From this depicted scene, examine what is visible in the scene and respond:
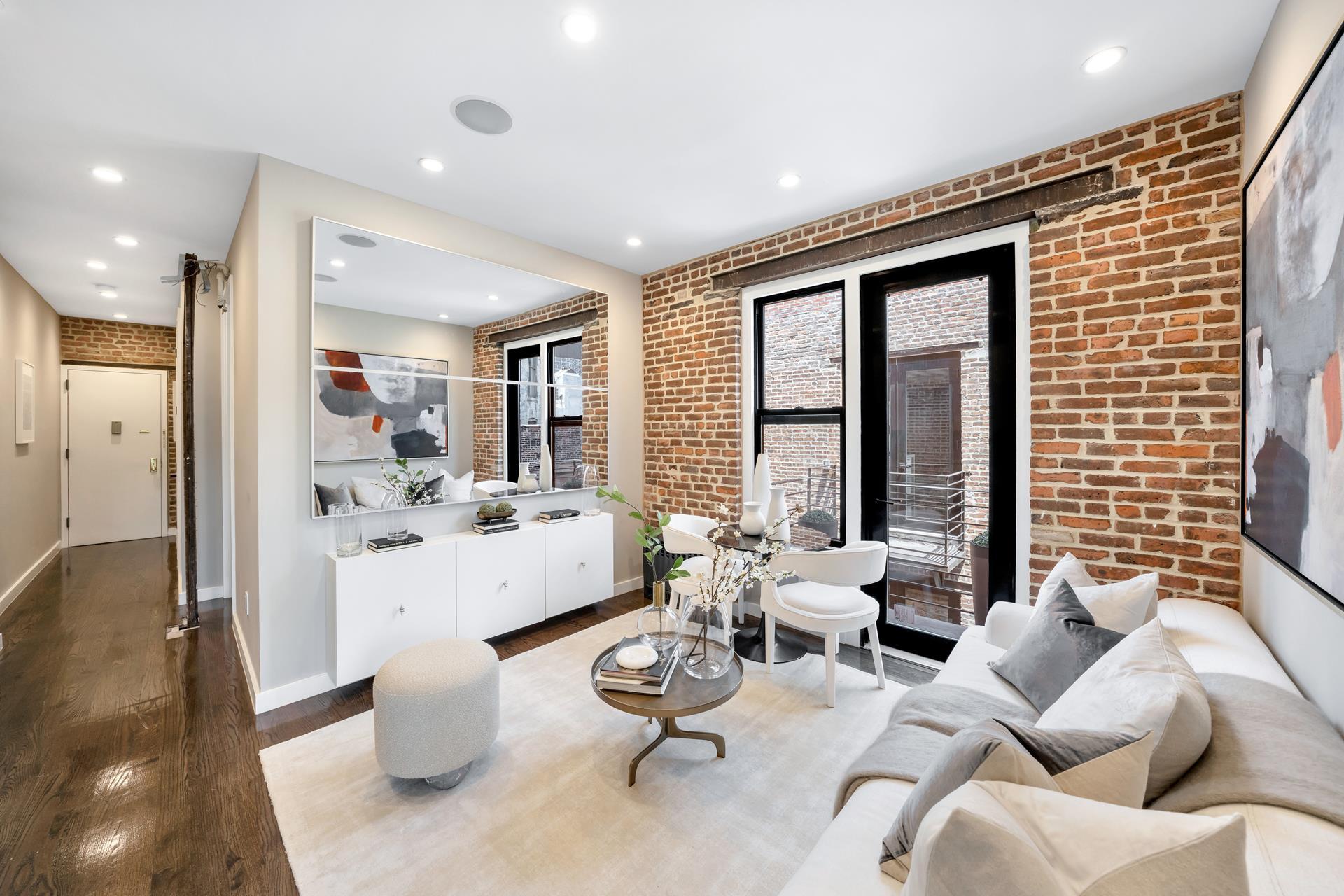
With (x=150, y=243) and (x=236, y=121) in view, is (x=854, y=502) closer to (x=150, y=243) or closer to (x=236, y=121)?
(x=236, y=121)

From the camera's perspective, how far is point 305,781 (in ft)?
6.71

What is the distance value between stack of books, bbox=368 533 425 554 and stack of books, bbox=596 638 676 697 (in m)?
1.47

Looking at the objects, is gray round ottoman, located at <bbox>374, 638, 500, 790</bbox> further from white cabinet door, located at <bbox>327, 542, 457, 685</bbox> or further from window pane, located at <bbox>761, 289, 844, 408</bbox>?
window pane, located at <bbox>761, 289, 844, 408</bbox>

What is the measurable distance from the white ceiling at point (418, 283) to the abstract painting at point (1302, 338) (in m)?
3.51

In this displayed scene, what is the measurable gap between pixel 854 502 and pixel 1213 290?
6.17ft

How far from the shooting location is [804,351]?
3.67 meters

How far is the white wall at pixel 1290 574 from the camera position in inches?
49.2

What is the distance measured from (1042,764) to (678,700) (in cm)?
123

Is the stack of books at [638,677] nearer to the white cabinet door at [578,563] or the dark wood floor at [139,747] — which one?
the dark wood floor at [139,747]

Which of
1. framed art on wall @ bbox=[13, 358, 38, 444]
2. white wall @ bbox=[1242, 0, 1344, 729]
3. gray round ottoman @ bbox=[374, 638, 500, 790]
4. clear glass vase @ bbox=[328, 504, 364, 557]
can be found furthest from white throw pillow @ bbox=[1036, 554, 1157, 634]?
framed art on wall @ bbox=[13, 358, 38, 444]

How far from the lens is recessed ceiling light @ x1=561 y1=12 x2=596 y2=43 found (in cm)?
172

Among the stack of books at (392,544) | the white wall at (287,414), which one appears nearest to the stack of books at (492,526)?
the stack of books at (392,544)

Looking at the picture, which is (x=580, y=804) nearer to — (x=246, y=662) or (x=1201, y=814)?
(x=1201, y=814)

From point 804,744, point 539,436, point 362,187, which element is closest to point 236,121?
point 362,187
